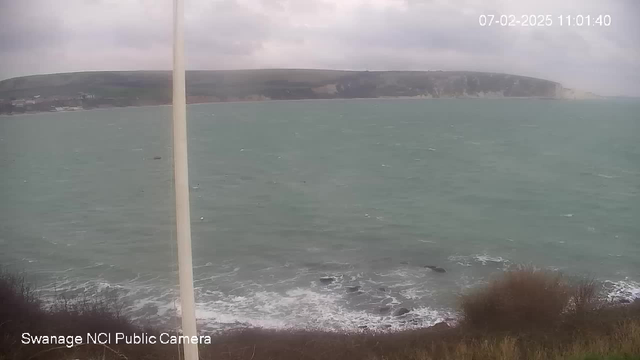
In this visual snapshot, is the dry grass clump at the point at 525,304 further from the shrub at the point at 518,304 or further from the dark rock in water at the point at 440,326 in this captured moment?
the dark rock in water at the point at 440,326

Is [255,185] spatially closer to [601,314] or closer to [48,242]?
[48,242]

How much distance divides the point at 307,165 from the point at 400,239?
551 inches

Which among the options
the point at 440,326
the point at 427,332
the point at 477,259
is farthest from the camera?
the point at 477,259

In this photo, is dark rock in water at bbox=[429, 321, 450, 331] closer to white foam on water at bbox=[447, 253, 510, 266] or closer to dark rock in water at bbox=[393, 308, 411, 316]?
dark rock in water at bbox=[393, 308, 411, 316]

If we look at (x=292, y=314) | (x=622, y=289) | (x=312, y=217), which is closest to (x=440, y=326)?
(x=292, y=314)

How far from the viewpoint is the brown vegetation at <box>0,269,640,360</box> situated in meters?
5.11

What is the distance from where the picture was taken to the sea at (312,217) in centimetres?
1135

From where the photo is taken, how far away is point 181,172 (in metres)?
2.39

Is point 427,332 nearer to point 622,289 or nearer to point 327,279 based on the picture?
point 327,279

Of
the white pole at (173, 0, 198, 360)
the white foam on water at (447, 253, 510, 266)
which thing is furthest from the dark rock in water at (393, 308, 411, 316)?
the white pole at (173, 0, 198, 360)

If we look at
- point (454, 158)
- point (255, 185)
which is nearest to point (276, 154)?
point (255, 185)

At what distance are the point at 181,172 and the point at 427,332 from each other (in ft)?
24.9

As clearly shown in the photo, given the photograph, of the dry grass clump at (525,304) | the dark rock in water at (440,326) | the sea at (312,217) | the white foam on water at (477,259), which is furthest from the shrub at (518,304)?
the white foam on water at (477,259)

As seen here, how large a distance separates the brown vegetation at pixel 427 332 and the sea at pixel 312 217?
1004 millimetres
